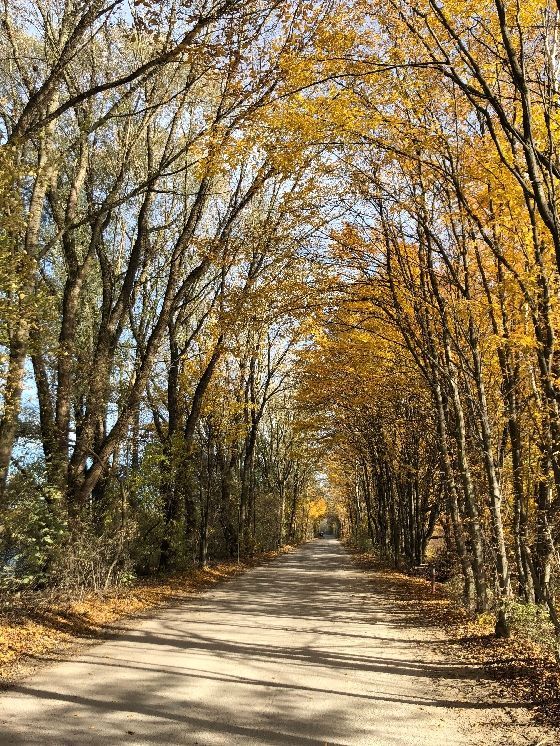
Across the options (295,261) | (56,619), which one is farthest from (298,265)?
(56,619)

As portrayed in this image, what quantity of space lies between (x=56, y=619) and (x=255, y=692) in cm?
432

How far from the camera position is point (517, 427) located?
1115 centimetres

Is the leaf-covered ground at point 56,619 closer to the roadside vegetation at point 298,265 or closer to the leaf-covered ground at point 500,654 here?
the roadside vegetation at point 298,265

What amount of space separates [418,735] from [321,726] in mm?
821

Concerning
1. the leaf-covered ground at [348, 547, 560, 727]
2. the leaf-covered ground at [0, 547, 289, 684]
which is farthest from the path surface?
the leaf-covered ground at [0, 547, 289, 684]

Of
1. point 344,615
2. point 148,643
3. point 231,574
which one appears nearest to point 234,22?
point 148,643

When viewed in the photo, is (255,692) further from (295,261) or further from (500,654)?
(295,261)

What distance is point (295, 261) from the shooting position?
40.9ft

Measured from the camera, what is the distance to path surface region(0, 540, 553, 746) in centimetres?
477

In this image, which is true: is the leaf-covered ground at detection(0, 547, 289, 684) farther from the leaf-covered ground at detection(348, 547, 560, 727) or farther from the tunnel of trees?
the leaf-covered ground at detection(348, 547, 560, 727)

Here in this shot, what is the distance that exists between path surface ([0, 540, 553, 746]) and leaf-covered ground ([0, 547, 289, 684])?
482 mm

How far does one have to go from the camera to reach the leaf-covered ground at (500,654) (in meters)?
5.76

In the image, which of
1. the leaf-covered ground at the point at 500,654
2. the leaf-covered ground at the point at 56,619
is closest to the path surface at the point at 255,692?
the leaf-covered ground at the point at 500,654

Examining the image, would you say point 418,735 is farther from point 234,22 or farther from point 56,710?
point 234,22
